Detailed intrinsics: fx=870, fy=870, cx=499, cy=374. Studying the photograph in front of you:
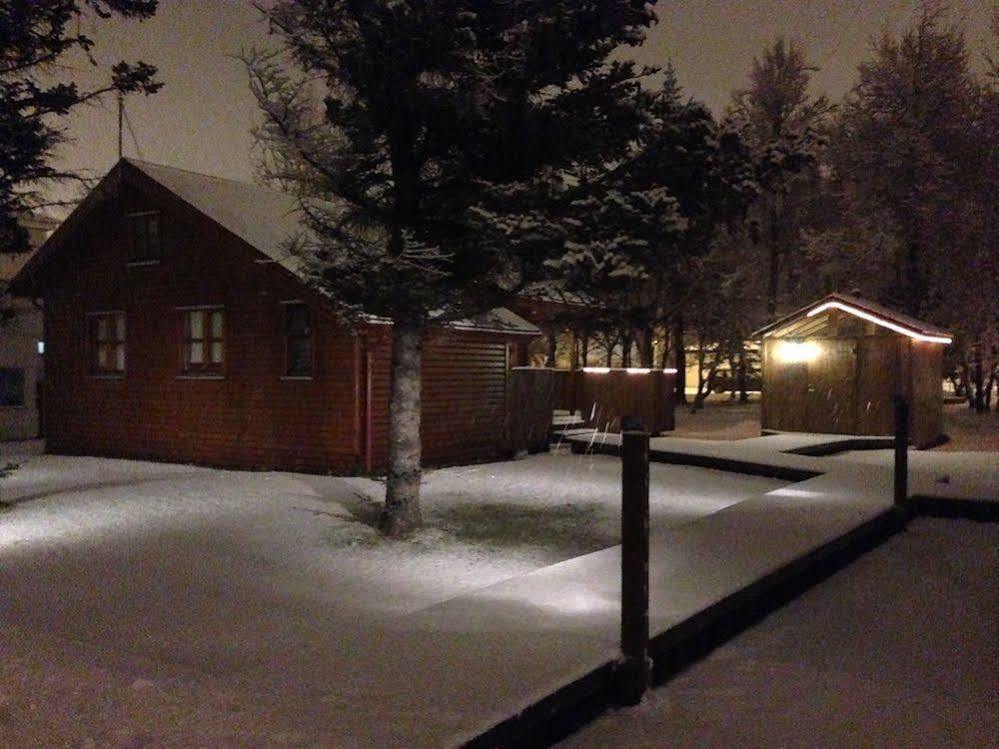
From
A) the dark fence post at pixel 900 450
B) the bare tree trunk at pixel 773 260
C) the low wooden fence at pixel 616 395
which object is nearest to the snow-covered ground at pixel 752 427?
the low wooden fence at pixel 616 395

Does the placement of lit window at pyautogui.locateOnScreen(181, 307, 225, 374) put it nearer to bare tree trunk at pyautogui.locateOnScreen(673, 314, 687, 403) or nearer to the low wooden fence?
the low wooden fence

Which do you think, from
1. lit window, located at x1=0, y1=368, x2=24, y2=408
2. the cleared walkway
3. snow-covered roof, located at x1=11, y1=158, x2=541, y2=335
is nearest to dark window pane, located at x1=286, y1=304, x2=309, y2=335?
snow-covered roof, located at x1=11, y1=158, x2=541, y2=335

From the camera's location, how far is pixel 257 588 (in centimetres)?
725

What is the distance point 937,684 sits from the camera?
16.4 feet

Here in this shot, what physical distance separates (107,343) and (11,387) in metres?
6.84

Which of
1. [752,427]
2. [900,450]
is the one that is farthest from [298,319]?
[752,427]

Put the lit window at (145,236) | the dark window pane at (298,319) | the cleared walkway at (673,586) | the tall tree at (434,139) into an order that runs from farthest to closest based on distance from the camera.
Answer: the lit window at (145,236) → the dark window pane at (298,319) → the tall tree at (434,139) → the cleared walkway at (673,586)

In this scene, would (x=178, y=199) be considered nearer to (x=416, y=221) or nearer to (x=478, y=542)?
(x=416, y=221)

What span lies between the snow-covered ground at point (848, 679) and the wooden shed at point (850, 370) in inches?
438

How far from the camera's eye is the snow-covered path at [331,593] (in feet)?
12.8

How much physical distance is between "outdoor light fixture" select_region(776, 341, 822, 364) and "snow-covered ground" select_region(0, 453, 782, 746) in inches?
231

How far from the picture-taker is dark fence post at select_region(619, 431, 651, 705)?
461 cm

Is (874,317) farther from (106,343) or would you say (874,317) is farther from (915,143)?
(106,343)

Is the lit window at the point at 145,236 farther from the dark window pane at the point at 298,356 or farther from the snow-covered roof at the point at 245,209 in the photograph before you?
the dark window pane at the point at 298,356
